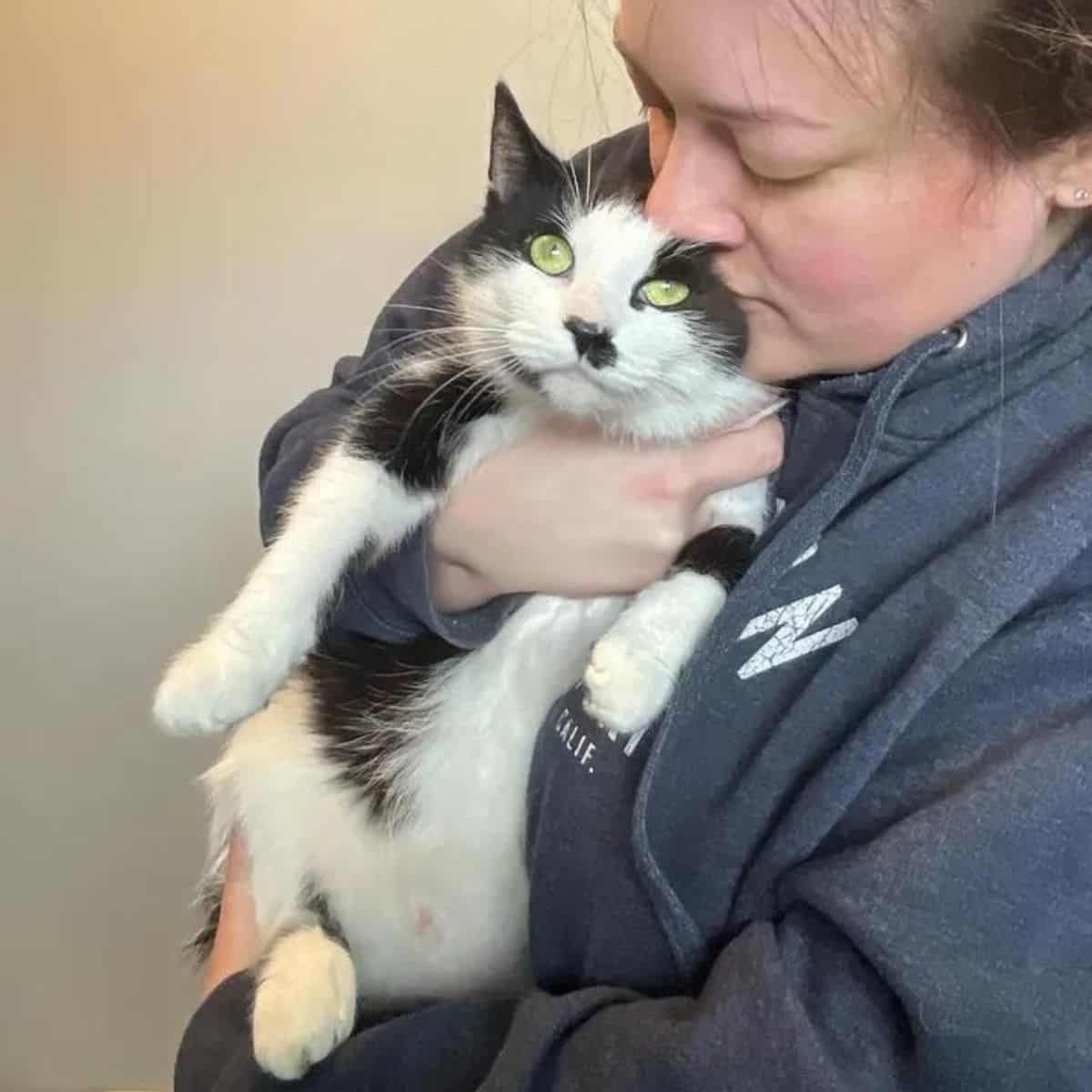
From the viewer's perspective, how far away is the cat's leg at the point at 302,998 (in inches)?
35.1

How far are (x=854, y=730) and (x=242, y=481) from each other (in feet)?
4.33

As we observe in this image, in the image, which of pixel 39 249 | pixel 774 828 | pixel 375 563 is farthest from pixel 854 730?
pixel 39 249

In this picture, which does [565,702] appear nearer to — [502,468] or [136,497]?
[502,468]

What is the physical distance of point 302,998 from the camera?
3.06ft

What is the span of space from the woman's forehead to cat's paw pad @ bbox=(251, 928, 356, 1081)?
705 millimetres

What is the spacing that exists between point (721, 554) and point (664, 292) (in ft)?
0.70

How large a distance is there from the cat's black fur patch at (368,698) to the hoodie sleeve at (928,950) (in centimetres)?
34

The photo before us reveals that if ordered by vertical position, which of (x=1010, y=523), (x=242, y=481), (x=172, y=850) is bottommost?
(x=172, y=850)

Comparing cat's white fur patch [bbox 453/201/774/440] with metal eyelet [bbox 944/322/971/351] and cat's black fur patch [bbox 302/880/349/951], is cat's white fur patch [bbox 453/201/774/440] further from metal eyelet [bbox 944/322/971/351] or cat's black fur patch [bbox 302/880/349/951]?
cat's black fur patch [bbox 302/880/349/951]

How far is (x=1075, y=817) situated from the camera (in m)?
0.69

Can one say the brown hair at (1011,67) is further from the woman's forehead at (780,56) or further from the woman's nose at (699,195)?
the woman's nose at (699,195)

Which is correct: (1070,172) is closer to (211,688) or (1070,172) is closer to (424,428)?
(424,428)

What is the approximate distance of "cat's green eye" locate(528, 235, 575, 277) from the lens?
3.29 ft

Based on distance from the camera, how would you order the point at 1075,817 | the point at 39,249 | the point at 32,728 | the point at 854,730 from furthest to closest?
the point at 32,728 → the point at 39,249 → the point at 854,730 → the point at 1075,817
